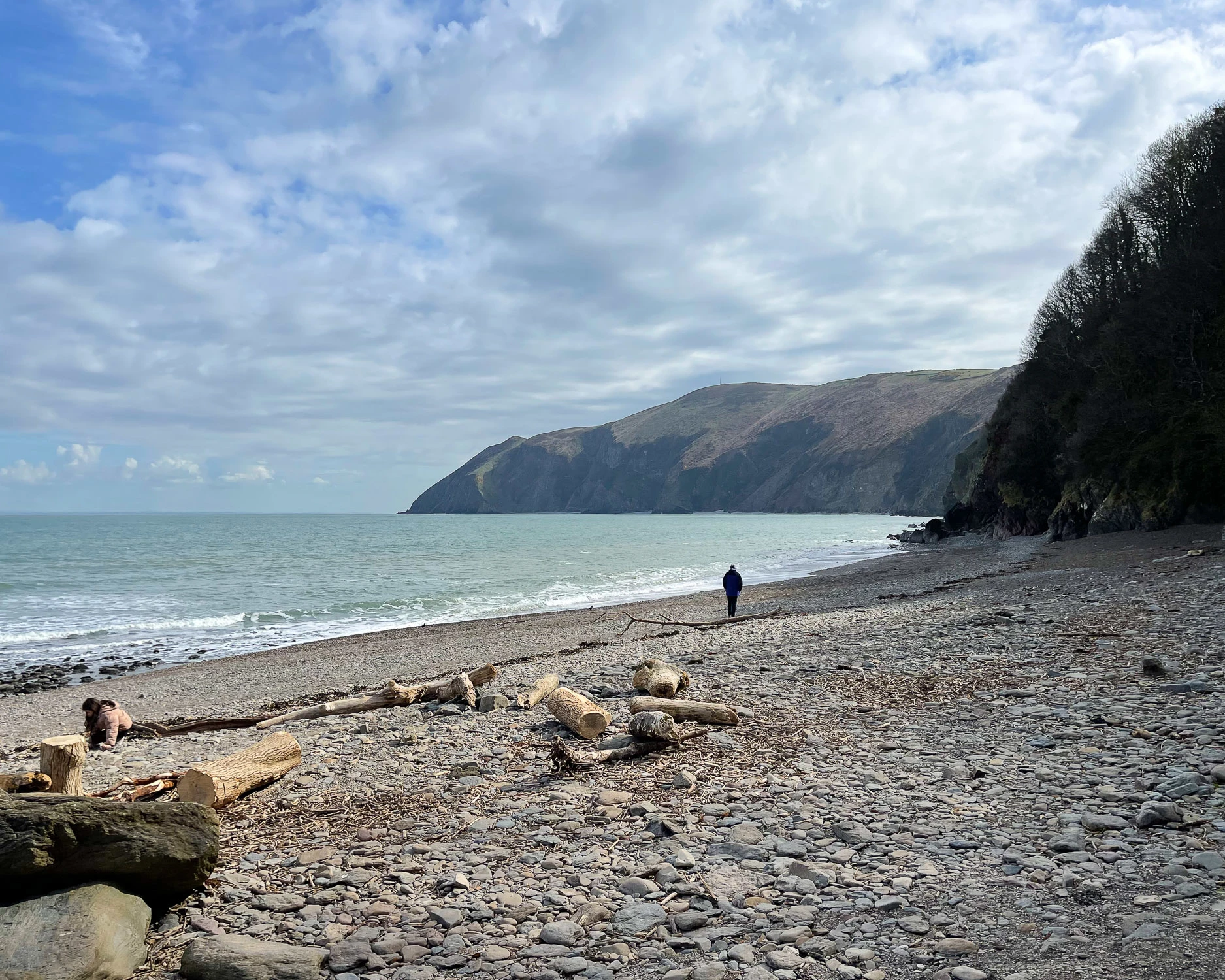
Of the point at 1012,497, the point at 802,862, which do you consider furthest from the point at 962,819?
the point at 1012,497

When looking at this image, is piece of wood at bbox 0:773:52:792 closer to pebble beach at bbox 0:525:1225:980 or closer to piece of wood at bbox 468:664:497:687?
pebble beach at bbox 0:525:1225:980

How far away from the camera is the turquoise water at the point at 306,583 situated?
28.2 metres

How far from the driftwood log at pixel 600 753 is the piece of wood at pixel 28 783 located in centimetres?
439

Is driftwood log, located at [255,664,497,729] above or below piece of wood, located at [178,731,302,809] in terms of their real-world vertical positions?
below

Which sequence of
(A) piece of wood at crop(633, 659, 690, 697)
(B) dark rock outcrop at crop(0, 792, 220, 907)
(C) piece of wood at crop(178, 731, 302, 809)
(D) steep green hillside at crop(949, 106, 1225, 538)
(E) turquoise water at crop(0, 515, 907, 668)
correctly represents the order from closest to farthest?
(B) dark rock outcrop at crop(0, 792, 220, 907) < (C) piece of wood at crop(178, 731, 302, 809) < (A) piece of wood at crop(633, 659, 690, 697) < (E) turquoise water at crop(0, 515, 907, 668) < (D) steep green hillside at crop(949, 106, 1225, 538)

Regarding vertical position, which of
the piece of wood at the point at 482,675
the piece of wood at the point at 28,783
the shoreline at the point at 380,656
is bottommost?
the shoreline at the point at 380,656

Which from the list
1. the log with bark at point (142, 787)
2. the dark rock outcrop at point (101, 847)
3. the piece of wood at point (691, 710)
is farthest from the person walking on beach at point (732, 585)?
the dark rock outcrop at point (101, 847)

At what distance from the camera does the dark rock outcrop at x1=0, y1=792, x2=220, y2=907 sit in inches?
180

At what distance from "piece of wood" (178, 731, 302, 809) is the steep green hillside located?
3280cm

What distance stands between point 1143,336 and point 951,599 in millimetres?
25112

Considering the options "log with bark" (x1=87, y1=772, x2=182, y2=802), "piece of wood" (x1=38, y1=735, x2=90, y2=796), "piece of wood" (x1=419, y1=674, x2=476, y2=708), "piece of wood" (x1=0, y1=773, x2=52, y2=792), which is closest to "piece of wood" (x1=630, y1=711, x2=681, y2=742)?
"piece of wood" (x1=419, y1=674, x2=476, y2=708)

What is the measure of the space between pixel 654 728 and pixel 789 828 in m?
2.24

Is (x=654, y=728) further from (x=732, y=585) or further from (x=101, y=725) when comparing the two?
(x=732, y=585)

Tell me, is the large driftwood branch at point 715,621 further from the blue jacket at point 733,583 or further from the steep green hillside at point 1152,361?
the steep green hillside at point 1152,361
